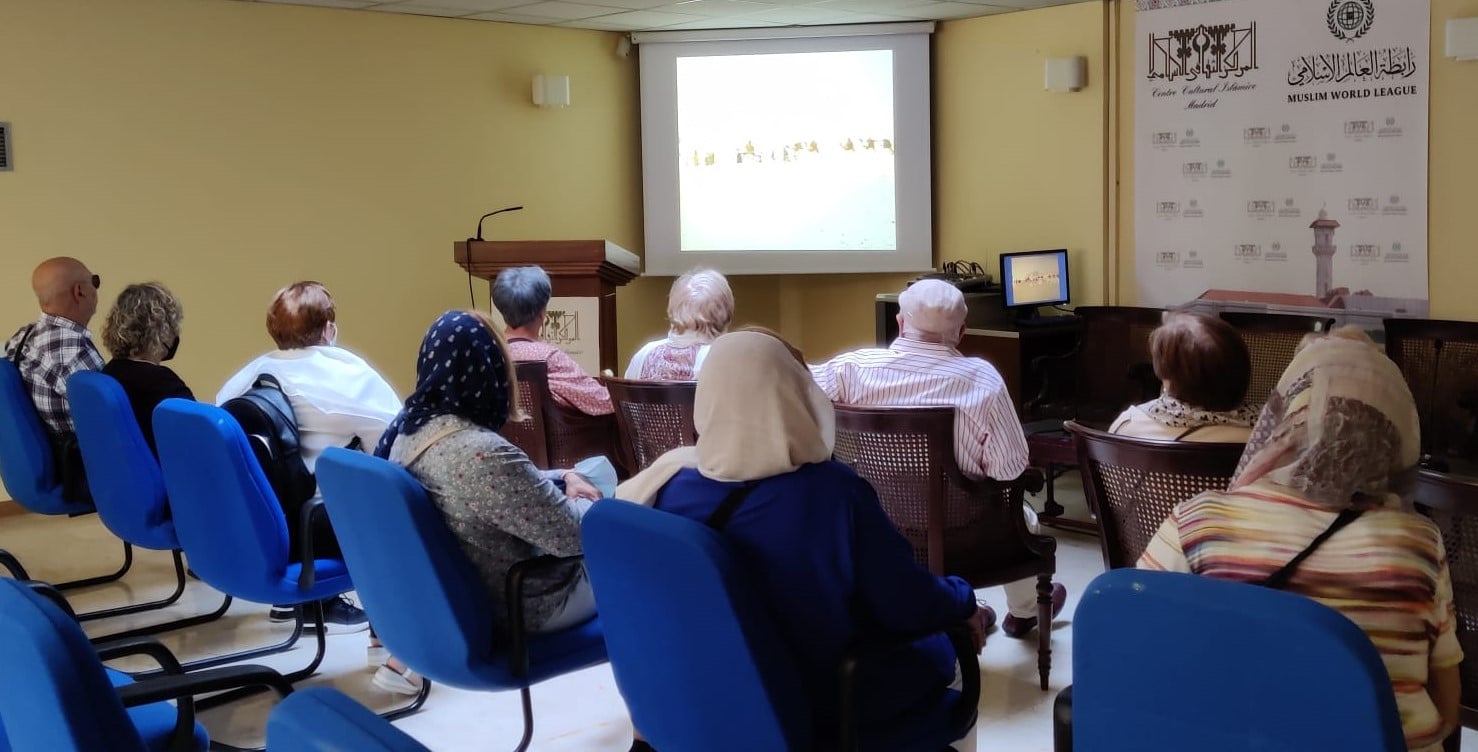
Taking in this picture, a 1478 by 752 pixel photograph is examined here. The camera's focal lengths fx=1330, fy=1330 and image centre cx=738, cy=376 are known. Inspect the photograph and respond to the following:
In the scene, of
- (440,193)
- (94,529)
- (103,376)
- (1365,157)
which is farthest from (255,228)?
(1365,157)

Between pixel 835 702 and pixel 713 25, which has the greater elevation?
pixel 713 25

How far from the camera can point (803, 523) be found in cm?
207

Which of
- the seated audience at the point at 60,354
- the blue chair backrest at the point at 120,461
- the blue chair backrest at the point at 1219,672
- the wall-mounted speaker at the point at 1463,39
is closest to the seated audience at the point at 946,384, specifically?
the blue chair backrest at the point at 1219,672

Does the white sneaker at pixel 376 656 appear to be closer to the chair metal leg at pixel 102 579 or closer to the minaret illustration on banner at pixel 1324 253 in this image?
the chair metal leg at pixel 102 579

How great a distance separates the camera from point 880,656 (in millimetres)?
2113

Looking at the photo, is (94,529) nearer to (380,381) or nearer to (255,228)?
(255,228)

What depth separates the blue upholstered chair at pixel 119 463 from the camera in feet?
11.8

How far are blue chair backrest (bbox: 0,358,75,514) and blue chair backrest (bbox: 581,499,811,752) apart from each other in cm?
286

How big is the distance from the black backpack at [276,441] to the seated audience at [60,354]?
1.13m

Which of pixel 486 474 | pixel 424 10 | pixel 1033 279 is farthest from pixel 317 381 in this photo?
pixel 1033 279

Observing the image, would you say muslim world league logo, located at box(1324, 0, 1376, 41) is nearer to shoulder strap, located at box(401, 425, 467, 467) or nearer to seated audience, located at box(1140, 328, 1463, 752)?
seated audience, located at box(1140, 328, 1463, 752)

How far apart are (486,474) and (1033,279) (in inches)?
186

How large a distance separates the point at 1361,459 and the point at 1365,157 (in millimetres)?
4644

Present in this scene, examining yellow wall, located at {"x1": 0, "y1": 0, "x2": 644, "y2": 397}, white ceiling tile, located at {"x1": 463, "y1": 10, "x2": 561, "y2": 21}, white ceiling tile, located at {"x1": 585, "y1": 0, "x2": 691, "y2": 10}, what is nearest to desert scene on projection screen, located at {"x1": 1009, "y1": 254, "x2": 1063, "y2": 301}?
white ceiling tile, located at {"x1": 585, "y1": 0, "x2": 691, "y2": 10}
